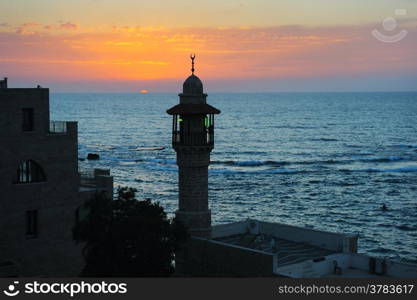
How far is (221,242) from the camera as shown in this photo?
3944cm

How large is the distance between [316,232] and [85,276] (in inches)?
587

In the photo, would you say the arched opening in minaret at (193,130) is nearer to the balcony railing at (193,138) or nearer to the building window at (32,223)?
the balcony railing at (193,138)

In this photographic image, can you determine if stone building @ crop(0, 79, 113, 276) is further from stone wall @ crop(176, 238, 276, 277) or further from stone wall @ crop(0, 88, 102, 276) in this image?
stone wall @ crop(176, 238, 276, 277)

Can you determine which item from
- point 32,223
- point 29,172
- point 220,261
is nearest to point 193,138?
point 220,261

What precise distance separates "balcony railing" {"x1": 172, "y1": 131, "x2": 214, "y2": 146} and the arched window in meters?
7.81

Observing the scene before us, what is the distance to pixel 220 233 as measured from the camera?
141 ft

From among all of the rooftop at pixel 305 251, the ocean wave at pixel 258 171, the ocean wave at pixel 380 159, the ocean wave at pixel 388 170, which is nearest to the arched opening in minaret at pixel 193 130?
the rooftop at pixel 305 251

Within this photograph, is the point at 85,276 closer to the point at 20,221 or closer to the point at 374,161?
the point at 20,221

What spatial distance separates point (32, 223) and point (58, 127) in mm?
5700

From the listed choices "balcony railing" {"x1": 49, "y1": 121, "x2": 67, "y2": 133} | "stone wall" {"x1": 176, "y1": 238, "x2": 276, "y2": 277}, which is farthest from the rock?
"stone wall" {"x1": 176, "y1": 238, "x2": 276, "y2": 277}

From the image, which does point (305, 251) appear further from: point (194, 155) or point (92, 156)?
point (92, 156)

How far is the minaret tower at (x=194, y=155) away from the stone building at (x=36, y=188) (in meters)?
5.79

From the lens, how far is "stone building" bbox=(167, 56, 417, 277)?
3600 centimetres

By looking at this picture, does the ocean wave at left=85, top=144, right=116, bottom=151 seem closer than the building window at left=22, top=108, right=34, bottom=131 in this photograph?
No
